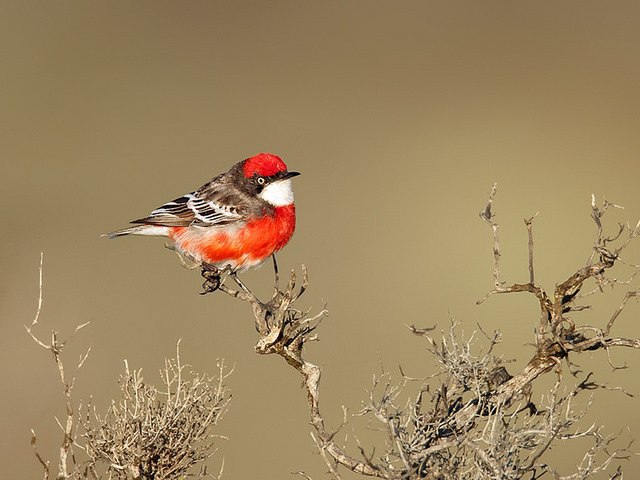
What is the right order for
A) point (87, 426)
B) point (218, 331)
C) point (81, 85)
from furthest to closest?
point (81, 85)
point (218, 331)
point (87, 426)

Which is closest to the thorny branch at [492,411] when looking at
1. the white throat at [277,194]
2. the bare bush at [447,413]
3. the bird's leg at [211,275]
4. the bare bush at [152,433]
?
the bare bush at [447,413]

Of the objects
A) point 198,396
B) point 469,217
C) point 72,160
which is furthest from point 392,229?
point 198,396

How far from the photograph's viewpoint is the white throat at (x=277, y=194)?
706 centimetres

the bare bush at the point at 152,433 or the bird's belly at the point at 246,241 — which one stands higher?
the bird's belly at the point at 246,241

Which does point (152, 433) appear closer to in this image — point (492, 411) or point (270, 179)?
point (492, 411)

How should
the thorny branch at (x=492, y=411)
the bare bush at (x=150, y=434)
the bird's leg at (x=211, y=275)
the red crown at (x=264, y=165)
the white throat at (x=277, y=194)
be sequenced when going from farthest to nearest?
the white throat at (x=277, y=194)
the red crown at (x=264, y=165)
the bird's leg at (x=211, y=275)
the bare bush at (x=150, y=434)
the thorny branch at (x=492, y=411)

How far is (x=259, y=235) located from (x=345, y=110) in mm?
13551

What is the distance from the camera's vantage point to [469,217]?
16.0 metres

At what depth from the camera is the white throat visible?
706 centimetres

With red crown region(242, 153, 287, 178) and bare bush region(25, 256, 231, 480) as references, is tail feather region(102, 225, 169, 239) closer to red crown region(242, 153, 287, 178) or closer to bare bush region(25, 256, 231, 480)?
red crown region(242, 153, 287, 178)

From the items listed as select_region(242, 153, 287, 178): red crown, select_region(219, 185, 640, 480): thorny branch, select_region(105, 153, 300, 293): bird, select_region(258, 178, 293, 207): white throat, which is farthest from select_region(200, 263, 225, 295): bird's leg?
select_region(219, 185, 640, 480): thorny branch

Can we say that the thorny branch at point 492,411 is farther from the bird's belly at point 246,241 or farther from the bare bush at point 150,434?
the bird's belly at point 246,241

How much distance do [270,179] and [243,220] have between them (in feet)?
1.19

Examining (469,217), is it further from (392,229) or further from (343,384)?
(343,384)
